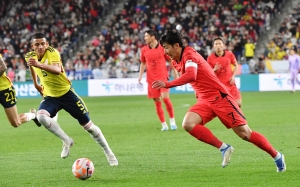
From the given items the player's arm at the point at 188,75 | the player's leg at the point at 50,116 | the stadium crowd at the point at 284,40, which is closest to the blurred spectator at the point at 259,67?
the stadium crowd at the point at 284,40

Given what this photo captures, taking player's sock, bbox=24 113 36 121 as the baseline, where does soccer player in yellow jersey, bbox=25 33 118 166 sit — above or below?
above

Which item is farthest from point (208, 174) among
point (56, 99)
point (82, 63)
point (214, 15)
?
point (214, 15)

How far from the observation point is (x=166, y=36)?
29.5ft

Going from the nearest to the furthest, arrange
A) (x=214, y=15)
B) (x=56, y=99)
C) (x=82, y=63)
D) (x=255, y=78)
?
(x=56, y=99) < (x=255, y=78) < (x=82, y=63) < (x=214, y=15)

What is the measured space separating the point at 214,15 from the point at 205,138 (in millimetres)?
31791

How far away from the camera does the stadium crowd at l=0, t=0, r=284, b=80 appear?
37.4m

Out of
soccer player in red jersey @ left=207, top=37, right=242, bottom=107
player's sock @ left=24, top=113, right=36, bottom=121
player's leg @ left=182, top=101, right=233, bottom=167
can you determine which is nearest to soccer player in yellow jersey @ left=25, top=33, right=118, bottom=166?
player's leg @ left=182, top=101, right=233, bottom=167

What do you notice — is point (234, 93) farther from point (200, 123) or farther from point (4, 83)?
point (200, 123)

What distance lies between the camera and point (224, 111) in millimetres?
9000

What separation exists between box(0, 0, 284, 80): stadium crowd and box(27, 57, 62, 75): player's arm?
25.1 meters

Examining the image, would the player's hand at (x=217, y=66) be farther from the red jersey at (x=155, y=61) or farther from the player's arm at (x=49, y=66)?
the player's arm at (x=49, y=66)

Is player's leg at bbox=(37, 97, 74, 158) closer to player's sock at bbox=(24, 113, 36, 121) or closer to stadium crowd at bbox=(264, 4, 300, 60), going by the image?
player's sock at bbox=(24, 113, 36, 121)

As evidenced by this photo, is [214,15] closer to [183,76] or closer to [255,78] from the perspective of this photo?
[255,78]

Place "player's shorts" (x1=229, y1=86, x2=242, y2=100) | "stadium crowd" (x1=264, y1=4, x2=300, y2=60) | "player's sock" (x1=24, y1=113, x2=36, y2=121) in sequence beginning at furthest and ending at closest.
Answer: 1. "stadium crowd" (x1=264, y1=4, x2=300, y2=60)
2. "player's shorts" (x1=229, y1=86, x2=242, y2=100)
3. "player's sock" (x1=24, y1=113, x2=36, y2=121)
